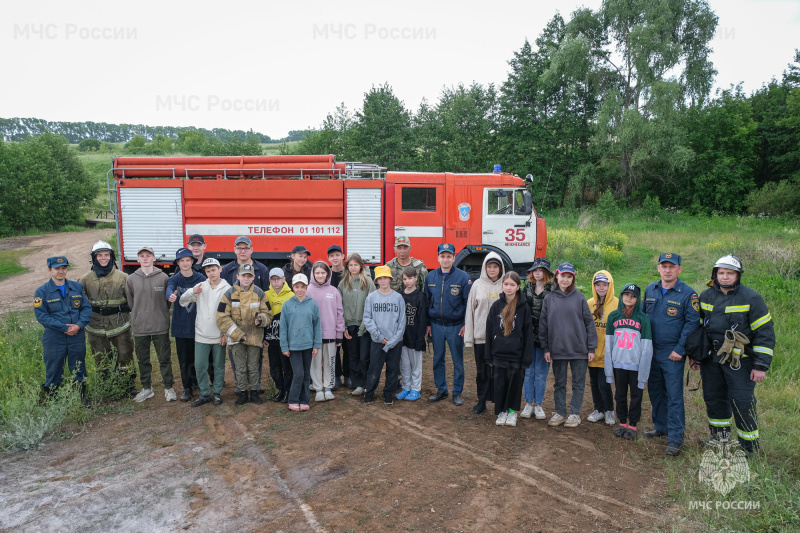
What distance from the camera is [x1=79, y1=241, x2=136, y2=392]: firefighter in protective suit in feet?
20.2

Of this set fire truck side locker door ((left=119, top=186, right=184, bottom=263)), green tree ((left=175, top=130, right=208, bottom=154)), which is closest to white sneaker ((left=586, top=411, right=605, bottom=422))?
fire truck side locker door ((left=119, top=186, right=184, bottom=263))

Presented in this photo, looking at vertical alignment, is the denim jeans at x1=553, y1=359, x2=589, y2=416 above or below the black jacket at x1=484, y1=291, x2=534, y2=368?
below

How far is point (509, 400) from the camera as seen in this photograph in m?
5.53

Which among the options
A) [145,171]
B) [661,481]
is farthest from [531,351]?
[145,171]

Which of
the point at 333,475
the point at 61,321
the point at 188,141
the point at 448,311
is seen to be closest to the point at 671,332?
the point at 448,311

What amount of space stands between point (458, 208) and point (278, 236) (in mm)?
3754

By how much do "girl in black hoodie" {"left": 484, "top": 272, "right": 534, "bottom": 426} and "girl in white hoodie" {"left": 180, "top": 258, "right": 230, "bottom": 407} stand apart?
3031 mm

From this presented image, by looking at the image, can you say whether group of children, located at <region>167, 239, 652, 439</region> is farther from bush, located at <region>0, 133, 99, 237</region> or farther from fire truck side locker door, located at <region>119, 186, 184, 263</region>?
bush, located at <region>0, 133, 99, 237</region>

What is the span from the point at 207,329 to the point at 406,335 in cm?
228

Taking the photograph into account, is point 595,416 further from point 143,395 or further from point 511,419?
point 143,395

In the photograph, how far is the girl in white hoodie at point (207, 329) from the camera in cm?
594

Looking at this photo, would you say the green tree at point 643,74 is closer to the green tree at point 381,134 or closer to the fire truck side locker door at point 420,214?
the green tree at point 381,134

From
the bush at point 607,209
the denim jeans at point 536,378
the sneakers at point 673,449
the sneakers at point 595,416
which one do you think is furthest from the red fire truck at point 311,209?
the bush at point 607,209

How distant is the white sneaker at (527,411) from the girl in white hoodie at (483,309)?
1.17 feet
